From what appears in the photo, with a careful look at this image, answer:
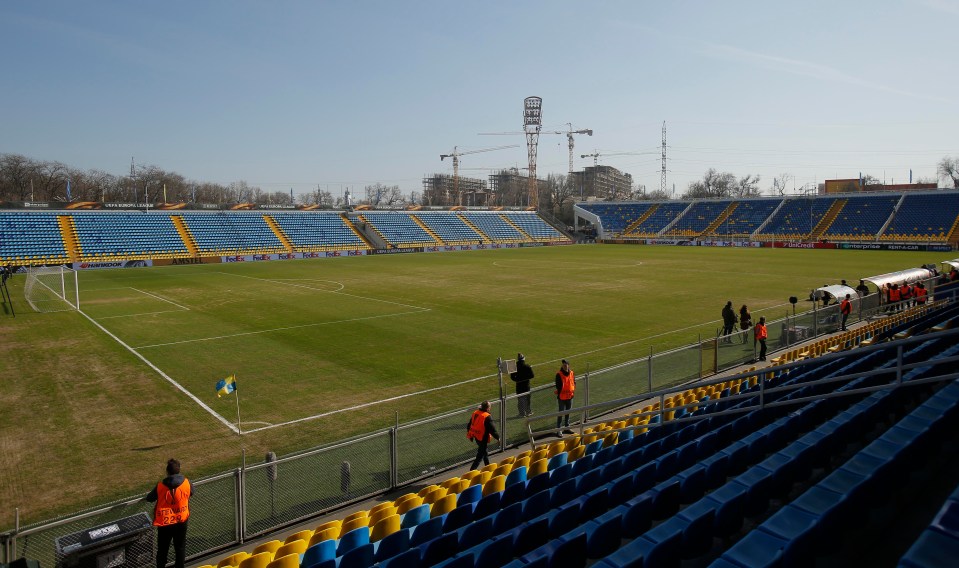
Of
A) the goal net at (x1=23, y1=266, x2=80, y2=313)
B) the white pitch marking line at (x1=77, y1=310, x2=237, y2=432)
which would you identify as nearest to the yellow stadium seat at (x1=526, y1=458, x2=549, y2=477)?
the white pitch marking line at (x1=77, y1=310, x2=237, y2=432)

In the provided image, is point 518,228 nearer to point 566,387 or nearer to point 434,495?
point 566,387

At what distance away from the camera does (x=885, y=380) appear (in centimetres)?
1054

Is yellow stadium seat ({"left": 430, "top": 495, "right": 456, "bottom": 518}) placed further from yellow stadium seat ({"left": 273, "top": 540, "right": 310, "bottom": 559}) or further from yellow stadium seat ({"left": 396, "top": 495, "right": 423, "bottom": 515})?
yellow stadium seat ({"left": 273, "top": 540, "right": 310, "bottom": 559})

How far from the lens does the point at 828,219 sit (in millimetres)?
85562

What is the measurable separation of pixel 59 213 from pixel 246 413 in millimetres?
64460

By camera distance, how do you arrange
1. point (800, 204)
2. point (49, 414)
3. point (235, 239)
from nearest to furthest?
point (49, 414), point (235, 239), point (800, 204)

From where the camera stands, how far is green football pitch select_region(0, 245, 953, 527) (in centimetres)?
1309

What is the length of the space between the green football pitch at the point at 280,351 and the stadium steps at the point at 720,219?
48476mm

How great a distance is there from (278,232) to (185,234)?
11.3 m

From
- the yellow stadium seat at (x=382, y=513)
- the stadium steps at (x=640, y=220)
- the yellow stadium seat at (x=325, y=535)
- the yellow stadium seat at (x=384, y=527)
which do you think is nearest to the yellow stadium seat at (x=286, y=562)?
the yellow stadium seat at (x=325, y=535)

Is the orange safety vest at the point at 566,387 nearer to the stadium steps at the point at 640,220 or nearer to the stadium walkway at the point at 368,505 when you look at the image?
the stadium walkway at the point at 368,505

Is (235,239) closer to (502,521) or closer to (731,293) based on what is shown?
(731,293)

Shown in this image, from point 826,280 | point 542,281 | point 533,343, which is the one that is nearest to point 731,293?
point 826,280

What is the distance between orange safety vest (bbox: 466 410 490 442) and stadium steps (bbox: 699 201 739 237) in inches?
3565
